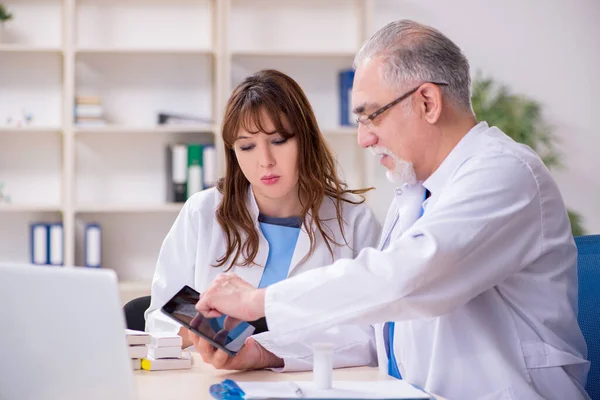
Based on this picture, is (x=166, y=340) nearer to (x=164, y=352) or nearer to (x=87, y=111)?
(x=164, y=352)

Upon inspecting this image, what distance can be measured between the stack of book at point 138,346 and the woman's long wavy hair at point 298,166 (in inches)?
17.0

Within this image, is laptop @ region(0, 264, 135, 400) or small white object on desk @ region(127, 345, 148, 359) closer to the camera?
laptop @ region(0, 264, 135, 400)

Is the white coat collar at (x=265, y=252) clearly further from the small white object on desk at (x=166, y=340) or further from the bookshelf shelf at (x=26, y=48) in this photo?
the bookshelf shelf at (x=26, y=48)

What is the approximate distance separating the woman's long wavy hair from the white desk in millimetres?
436

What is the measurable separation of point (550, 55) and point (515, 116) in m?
0.53

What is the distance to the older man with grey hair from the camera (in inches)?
55.5

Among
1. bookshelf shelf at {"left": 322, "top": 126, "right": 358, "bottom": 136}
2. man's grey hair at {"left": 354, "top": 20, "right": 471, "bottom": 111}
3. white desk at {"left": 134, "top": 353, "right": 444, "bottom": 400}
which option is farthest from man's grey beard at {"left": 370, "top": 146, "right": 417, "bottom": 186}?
bookshelf shelf at {"left": 322, "top": 126, "right": 358, "bottom": 136}

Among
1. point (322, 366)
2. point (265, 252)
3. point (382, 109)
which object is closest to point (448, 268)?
point (322, 366)

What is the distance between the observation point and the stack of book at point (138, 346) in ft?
5.52

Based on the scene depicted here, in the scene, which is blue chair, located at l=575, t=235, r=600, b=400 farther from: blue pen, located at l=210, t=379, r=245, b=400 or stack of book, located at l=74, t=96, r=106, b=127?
stack of book, located at l=74, t=96, r=106, b=127

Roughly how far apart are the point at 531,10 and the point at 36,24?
2.83 meters

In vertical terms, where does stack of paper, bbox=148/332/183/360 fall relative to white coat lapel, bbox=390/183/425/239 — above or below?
below

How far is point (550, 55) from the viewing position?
4.78 meters

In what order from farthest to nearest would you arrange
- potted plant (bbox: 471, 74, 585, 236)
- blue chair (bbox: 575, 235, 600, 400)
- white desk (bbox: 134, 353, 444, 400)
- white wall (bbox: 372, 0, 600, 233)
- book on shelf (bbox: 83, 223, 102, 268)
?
white wall (bbox: 372, 0, 600, 233) < potted plant (bbox: 471, 74, 585, 236) < book on shelf (bbox: 83, 223, 102, 268) < blue chair (bbox: 575, 235, 600, 400) < white desk (bbox: 134, 353, 444, 400)
